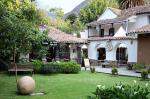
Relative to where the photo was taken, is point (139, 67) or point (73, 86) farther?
point (139, 67)

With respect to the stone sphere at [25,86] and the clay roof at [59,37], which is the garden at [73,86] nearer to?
the stone sphere at [25,86]

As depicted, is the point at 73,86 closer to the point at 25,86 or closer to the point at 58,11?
the point at 25,86

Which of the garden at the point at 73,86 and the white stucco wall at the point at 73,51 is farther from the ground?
the white stucco wall at the point at 73,51

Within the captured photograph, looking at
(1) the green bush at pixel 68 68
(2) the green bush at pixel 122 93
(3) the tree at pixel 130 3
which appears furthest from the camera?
(3) the tree at pixel 130 3

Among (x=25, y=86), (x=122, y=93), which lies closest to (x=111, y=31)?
(x=25, y=86)

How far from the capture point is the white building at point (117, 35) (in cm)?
3953

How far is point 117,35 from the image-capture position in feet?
133

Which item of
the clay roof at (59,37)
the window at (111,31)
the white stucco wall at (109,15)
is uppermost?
the white stucco wall at (109,15)

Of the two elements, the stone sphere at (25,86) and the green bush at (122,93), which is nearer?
the green bush at (122,93)

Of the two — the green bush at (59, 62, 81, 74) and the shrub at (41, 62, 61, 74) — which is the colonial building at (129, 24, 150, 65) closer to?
the green bush at (59, 62, 81, 74)

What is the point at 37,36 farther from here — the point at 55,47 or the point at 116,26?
the point at 116,26

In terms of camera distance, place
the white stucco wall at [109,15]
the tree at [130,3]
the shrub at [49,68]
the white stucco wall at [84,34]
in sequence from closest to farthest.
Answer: the shrub at [49,68], the white stucco wall at [109,15], the white stucco wall at [84,34], the tree at [130,3]

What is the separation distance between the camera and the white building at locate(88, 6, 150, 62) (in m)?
39.5

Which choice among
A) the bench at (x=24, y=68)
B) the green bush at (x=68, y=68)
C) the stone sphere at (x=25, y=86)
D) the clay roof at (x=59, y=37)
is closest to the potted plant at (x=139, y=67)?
the green bush at (x=68, y=68)
